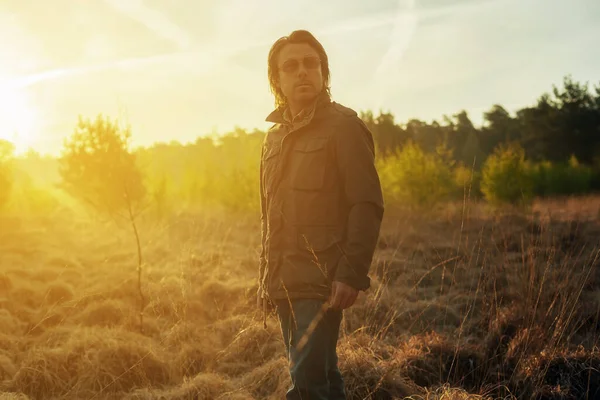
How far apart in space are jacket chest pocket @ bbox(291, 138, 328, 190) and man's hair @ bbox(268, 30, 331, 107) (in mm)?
324

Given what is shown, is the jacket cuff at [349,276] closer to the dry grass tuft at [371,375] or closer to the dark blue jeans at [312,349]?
the dark blue jeans at [312,349]

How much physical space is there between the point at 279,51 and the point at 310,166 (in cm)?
70

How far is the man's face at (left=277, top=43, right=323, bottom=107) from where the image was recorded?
2.25 meters

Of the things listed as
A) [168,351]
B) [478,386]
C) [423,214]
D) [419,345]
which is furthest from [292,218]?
[423,214]

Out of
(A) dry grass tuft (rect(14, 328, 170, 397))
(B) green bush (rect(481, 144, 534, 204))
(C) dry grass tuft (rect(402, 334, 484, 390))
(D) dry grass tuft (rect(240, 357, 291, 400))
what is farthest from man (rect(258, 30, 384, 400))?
(B) green bush (rect(481, 144, 534, 204))

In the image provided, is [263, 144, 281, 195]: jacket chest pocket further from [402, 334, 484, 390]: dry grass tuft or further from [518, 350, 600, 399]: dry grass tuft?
[518, 350, 600, 399]: dry grass tuft

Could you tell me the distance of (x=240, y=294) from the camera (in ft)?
22.4

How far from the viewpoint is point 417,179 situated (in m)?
20.0

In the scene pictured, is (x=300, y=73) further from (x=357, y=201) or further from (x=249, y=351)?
(x=249, y=351)

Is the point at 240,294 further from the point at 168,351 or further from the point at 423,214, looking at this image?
the point at 423,214

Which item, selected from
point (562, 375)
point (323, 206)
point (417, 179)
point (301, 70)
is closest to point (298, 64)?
point (301, 70)

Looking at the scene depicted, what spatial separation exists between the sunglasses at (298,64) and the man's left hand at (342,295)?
3.36 ft

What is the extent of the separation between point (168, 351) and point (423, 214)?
16.6m

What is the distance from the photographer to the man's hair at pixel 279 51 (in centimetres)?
236
